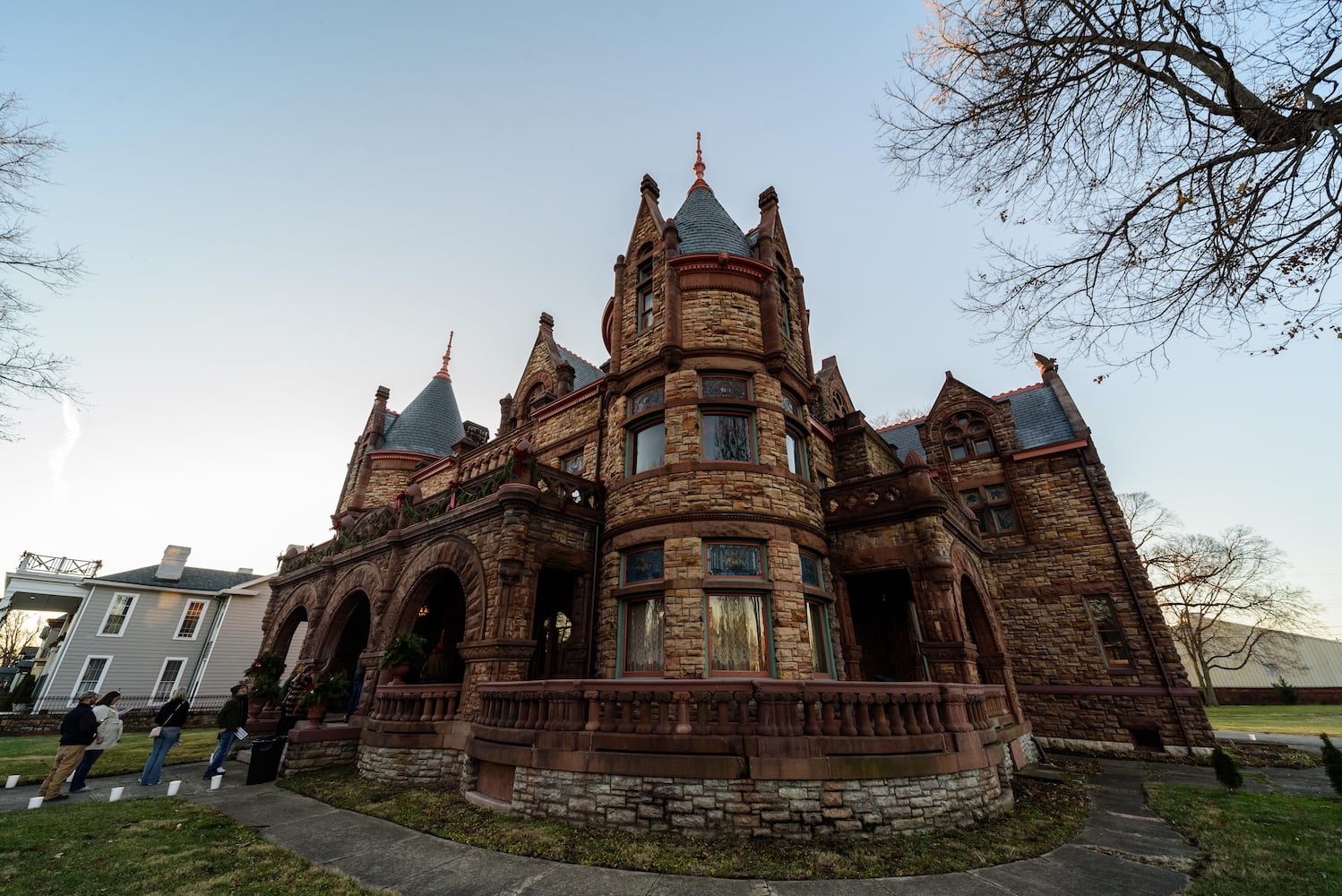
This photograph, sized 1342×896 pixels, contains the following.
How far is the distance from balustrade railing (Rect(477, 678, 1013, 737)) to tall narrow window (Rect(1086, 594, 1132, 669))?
12262mm

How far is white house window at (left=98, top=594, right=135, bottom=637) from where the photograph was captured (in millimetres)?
28248

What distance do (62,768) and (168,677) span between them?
1131 inches

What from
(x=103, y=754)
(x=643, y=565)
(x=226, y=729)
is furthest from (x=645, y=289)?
(x=103, y=754)

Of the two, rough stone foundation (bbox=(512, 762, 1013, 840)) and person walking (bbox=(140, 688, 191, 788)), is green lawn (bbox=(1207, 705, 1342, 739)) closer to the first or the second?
rough stone foundation (bbox=(512, 762, 1013, 840))

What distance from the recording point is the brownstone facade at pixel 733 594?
23.3 feet

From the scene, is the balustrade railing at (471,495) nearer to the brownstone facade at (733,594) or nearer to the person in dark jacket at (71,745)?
the brownstone facade at (733,594)

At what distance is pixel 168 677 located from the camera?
96.5ft

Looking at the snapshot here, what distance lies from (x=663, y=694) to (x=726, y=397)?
7459 mm

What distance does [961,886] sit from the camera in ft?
17.1

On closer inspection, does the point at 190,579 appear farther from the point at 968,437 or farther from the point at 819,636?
the point at 968,437

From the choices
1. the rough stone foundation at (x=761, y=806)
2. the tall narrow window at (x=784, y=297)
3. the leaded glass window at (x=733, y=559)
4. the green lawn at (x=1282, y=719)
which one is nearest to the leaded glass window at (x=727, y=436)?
the leaded glass window at (x=733, y=559)

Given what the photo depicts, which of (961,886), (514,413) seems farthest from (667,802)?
(514,413)

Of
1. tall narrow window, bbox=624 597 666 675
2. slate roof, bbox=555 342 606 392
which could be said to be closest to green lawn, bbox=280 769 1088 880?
tall narrow window, bbox=624 597 666 675

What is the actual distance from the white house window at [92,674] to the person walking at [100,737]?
25232mm
